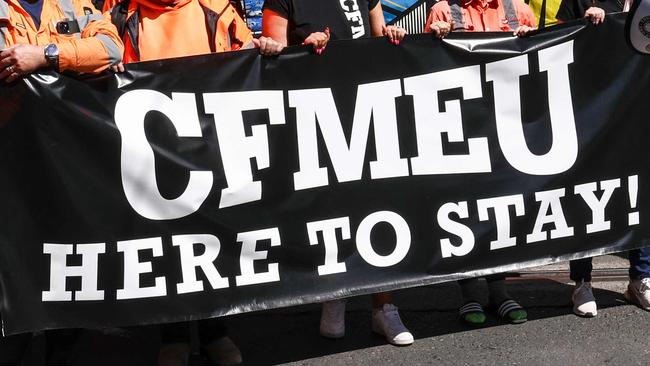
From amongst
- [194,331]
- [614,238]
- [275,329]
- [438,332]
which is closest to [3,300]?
[194,331]

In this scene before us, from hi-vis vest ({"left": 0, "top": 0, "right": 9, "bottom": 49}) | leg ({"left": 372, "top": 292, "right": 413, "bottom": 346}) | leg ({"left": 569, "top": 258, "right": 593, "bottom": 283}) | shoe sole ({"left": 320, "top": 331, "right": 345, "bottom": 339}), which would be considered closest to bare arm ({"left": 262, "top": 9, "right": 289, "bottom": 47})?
hi-vis vest ({"left": 0, "top": 0, "right": 9, "bottom": 49})

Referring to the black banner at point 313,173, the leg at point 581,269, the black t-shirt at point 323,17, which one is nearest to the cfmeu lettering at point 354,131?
the black banner at point 313,173

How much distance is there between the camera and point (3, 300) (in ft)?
12.4

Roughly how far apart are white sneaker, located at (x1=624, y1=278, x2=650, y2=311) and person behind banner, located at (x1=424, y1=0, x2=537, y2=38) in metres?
1.41

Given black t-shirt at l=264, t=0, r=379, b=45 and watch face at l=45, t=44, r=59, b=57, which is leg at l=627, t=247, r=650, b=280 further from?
watch face at l=45, t=44, r=59, b=57

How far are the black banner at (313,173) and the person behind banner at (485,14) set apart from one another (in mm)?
251

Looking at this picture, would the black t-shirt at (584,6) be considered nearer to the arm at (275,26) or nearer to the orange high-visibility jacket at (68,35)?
the arm at (275,26)

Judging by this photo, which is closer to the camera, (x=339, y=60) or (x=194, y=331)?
(x=339, y=60)

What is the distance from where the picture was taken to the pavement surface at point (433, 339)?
14.1ft

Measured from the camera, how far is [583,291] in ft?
15.5

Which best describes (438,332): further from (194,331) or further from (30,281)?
(30,281)

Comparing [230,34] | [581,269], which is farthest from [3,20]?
[581,269]

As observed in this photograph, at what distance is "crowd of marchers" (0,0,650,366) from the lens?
371 centimetres

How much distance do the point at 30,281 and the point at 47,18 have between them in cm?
106
